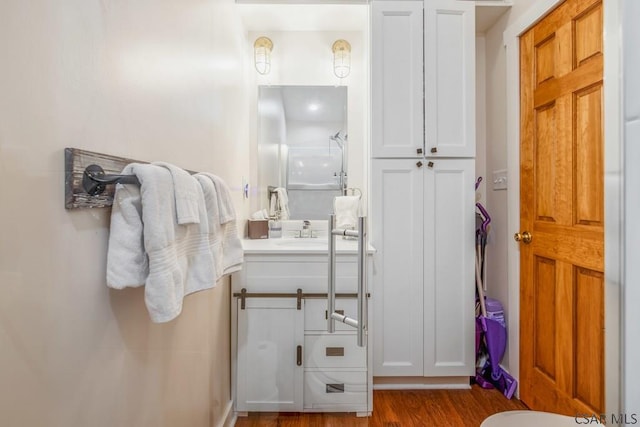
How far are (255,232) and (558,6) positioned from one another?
1962 millimetres

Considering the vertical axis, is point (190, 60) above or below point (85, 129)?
above

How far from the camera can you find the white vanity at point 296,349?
164 centimetres

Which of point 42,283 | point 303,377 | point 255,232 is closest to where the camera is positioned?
point 42,283

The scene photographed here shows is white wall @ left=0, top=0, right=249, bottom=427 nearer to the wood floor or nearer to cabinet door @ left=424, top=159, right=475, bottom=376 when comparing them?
the wood floor

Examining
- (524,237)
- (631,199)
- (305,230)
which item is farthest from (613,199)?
(305,230)

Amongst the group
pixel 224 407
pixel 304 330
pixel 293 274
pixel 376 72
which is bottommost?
pixel 224 407

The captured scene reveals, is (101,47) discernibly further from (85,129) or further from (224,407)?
(224,407)

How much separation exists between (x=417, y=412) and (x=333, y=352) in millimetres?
563

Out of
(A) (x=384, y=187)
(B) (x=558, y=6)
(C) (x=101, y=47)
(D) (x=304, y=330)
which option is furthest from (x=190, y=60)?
(B) (x=558, y=6)

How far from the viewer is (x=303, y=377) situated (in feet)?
5.40

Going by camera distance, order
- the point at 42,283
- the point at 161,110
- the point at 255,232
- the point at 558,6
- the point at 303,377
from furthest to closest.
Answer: the point at 255,232, the point at 303,377, the point at 558,6, the point at 161,110, the point at 42,283

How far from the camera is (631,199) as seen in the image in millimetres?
200

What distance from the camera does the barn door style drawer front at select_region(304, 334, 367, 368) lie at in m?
1.64

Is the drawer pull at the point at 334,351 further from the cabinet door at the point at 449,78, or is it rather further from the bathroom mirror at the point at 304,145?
the cabinet door at the point at 449,78
